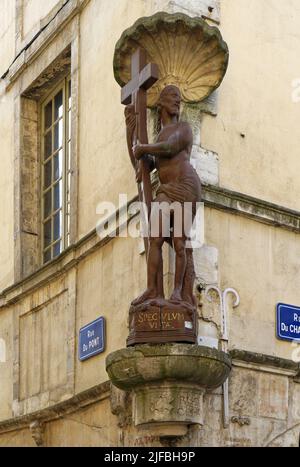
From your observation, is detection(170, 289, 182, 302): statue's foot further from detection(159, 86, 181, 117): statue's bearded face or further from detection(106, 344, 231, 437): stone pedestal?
detection(159, 86, 181, 117): statue's bearded face

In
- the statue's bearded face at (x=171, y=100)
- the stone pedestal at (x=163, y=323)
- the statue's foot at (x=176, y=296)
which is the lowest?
the stone pedestal at (x=163, y=323)

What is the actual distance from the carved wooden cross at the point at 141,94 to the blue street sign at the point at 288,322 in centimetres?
163

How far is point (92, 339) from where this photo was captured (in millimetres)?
11391

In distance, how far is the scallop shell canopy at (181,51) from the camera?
1051 cm

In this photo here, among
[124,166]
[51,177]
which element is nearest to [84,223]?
[124,166]

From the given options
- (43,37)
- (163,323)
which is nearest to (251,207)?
(163,323)

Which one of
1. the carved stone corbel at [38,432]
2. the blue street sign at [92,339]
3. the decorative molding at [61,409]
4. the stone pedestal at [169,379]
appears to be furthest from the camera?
the carved stone corbel at [38,432]

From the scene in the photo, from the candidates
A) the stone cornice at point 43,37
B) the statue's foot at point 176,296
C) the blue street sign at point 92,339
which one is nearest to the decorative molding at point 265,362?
the statue's foot at point 176,296

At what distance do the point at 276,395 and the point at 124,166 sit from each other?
2.47 metres

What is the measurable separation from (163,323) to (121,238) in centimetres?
156

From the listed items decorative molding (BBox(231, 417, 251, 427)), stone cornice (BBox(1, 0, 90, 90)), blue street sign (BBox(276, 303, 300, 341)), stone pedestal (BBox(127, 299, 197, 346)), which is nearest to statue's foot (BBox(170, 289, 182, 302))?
stone pedestal (BBox(127, 299, 197, 346))

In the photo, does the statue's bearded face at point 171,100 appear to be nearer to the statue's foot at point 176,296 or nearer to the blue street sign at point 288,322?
the statue's foot at point 176,296

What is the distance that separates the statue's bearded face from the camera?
1033 cm

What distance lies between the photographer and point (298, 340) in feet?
35.8
